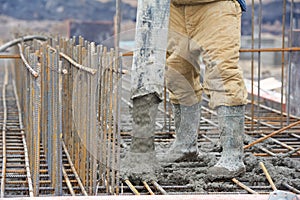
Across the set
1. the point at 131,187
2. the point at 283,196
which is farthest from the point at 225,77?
the point at 283,196

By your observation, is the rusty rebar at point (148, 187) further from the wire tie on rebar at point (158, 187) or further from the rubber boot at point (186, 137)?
the rubber boot at point (186, 137)

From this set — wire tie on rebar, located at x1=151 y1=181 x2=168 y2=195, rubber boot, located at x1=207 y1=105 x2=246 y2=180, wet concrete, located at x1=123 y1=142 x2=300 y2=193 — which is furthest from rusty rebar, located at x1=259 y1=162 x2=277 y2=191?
wire tie on rebar, located at x1=151 y1=181 x2=168 y2=195

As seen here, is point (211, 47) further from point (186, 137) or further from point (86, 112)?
point (86, 112)

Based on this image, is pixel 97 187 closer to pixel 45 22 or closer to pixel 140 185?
pixel 140 185

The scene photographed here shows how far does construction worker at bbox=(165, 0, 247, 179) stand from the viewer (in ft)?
15.5

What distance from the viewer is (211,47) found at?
15.7ft

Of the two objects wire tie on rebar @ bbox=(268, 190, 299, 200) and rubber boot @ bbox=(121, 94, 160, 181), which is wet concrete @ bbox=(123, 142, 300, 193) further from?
wire tie on rebar @ bbox=(268, 190, 299, 200)

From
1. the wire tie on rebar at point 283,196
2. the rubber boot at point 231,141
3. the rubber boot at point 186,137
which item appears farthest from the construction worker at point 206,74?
the wire tie on rebar at point 283,196

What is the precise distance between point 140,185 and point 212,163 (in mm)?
698

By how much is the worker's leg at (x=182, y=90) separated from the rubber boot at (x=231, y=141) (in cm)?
48

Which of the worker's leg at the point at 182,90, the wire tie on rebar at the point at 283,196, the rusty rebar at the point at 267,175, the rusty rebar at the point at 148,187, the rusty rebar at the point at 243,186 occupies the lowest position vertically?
the rusty rebar at the point at 148,187

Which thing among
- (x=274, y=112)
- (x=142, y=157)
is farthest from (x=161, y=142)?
(x=274, y=112)

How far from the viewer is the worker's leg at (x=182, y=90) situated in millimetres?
5119

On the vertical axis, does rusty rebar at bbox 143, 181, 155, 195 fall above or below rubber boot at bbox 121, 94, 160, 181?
below
